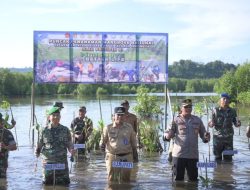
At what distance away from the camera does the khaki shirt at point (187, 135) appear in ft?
31.4

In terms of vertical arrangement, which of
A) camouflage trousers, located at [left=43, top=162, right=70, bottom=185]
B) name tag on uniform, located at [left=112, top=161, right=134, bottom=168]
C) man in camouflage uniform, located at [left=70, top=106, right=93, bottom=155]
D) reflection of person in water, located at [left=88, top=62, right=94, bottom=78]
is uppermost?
reflection of person in water, located at [left=88, top=62, right=94, bottom=78]

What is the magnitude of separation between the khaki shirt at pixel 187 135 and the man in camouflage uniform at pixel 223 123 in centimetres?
304

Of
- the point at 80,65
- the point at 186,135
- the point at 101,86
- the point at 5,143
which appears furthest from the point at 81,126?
the point at 101,86

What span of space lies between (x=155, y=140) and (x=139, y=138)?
0.84 m

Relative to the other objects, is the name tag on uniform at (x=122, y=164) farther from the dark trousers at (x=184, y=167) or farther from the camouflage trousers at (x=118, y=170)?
the dark trousers at (x=184, y=167)

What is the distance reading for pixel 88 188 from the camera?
33.3 feet

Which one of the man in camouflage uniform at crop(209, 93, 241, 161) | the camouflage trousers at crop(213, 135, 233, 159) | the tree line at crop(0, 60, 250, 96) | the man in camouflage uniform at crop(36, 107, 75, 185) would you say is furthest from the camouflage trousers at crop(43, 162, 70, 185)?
the tree line at crop(0, 60, 250, 96)

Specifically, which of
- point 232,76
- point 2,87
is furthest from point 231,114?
point 2,87

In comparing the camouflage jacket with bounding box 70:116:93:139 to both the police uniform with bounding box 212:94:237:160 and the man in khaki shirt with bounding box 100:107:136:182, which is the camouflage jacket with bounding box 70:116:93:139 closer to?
the police uniform with bounding box 212:94:237:160

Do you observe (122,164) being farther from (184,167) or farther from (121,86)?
(121,86)

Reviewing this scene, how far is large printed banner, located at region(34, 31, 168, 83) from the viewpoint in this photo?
16.6 metres

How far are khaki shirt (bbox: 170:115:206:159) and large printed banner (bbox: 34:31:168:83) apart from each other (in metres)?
7.33

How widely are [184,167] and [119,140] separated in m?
1.56

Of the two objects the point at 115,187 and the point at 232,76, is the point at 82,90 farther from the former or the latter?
the point at 115,187
